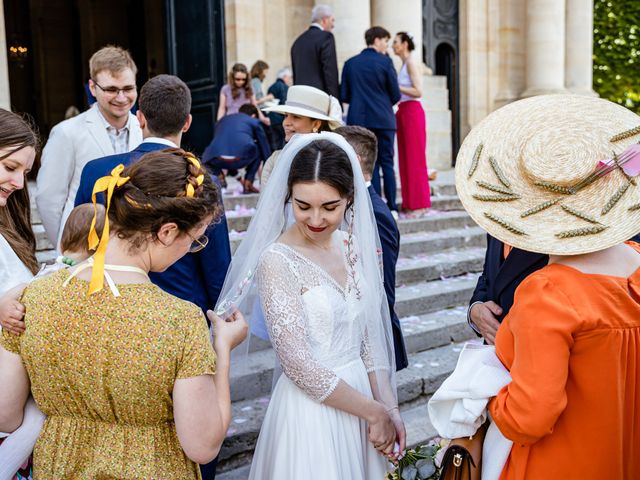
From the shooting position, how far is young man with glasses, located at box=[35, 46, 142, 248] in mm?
3736

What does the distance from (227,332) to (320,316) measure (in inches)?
23.6

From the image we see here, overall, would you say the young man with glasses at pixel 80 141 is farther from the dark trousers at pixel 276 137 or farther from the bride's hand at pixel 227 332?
the dark trousers at pixel 276 137

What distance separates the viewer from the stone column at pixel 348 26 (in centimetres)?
1057

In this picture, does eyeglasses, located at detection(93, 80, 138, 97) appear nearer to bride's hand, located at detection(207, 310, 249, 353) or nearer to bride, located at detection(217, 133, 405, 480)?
bride, located at detection(217, 133, 405, 480)

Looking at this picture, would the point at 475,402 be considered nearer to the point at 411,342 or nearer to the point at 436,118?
the point at 411,342

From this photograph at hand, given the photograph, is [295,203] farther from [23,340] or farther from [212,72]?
[212,72]

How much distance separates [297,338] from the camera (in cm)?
255

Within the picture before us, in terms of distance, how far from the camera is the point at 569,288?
6.13 ft

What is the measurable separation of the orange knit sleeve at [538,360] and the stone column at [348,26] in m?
9.15

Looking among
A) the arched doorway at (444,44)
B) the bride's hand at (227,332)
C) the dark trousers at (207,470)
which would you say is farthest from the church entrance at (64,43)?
the bride's hand at (227,332)

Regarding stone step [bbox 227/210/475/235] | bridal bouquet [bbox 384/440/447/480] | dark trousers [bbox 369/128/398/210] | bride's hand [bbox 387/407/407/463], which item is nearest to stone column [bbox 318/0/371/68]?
dark trousers [bbox 369/128/398/210]

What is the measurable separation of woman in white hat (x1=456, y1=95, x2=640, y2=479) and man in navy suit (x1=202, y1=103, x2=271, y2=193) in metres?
6.04

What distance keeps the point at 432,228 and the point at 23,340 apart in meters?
6.65

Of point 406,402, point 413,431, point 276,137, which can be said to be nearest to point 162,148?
point 413,431
